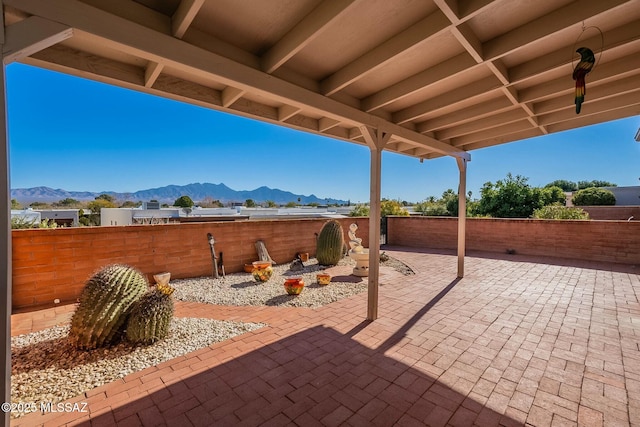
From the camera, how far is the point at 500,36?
2682 millimetres

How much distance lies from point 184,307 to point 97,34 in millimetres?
3654

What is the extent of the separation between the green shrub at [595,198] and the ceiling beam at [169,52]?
23.0 metres

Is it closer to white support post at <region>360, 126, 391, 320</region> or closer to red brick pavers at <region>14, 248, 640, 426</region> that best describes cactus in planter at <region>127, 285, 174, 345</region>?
red brick pavers at <region>14, 248, 640, 426</region>

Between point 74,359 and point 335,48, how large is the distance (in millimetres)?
4056

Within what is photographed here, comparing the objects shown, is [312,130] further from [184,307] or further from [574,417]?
[574,417]

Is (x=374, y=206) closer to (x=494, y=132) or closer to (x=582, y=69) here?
(x=582, y=69)

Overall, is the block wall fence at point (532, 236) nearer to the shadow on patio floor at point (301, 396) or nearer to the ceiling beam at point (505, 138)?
the ceiling beam at point (505, 138)

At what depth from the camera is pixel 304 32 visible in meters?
2.33

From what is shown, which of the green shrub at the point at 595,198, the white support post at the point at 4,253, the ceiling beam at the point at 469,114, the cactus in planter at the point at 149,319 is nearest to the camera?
the white support post at the point at 4,253

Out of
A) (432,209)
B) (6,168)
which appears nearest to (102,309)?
(6,168)

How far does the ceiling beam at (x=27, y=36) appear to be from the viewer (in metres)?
1.61

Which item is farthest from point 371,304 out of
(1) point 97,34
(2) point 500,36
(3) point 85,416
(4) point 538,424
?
(1) point 97,34

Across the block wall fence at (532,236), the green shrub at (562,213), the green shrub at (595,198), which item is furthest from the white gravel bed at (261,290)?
the green shrub at (595,198)

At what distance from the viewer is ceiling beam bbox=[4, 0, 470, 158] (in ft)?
5.73
